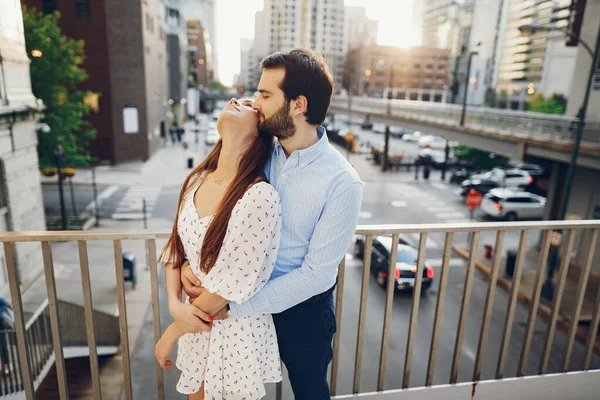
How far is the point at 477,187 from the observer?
24.5 m

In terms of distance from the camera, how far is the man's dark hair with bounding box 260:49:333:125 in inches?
64.6

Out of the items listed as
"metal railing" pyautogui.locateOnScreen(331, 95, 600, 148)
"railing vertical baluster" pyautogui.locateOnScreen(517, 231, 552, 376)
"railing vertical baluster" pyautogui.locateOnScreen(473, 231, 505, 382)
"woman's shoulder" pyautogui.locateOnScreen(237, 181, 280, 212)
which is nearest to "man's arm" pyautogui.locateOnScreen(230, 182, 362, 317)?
"woman's shoulder" pyautogui.locateOnScreen(237, 181, 280, 212)

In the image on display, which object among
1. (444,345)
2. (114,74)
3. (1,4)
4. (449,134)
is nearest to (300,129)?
(1,4)

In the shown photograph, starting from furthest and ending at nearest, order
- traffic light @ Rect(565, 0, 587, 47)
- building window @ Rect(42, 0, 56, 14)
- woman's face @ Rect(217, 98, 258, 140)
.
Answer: building window @ Rect(42, 0, 56, 14) < traffic light @ Rect(565, 0, 587, 47) < woman's face @ Rect(217, 98, 258, 140)

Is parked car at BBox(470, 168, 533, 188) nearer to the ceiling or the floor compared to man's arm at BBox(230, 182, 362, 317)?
nearer to the floor

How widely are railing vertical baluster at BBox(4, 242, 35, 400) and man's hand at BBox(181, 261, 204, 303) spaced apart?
33.0 inches

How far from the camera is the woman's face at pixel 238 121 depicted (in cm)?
169

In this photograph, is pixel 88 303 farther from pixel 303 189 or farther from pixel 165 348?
pixel 303 189

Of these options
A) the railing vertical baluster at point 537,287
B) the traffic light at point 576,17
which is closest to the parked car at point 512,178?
the traffic light at point 576,17

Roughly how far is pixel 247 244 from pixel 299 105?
588mm

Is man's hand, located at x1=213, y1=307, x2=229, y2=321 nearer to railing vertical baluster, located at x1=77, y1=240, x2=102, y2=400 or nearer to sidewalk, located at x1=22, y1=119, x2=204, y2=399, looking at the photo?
railing vertical baluster, located at x1=77, y1=240, x2=102, y2=400

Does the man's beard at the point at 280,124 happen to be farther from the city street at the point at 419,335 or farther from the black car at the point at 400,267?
the black car at the point at 400,267

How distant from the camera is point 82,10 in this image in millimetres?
24891

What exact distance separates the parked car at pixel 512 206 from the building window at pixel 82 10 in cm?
2479
